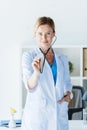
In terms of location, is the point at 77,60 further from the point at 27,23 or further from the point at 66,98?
the point at 66,98

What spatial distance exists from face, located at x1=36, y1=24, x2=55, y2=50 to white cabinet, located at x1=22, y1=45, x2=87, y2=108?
2549 millimetres

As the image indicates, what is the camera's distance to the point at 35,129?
1734 mm

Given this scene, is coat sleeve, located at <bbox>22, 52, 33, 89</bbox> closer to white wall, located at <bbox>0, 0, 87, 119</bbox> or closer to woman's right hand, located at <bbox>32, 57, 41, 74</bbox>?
woman's right hand, located at <bbox>32, 57, 41, 74</bbox>

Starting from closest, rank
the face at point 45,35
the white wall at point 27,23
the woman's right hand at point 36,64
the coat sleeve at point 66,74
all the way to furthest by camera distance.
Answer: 1. the woman's right hand at point 36,64
2. the face at point 45,35
3. the coat sleeve at point 66,74
4. the white wall at point 27,23

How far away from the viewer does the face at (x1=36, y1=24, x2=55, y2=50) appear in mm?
1728

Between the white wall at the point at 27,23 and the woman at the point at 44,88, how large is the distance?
8.87 ft

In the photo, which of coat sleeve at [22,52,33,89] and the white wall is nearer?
coat sleeve at [22,52,33,89]

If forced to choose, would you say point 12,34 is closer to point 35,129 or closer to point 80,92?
point 80,92

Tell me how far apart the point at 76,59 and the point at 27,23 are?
2.78 feet

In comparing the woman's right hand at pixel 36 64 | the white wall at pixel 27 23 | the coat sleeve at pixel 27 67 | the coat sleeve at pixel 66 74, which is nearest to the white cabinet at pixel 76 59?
the white wall at pixel 27 23

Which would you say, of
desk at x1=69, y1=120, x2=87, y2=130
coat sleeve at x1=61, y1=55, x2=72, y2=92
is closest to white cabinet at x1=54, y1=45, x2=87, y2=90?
desk at x1=69, y1=120, x2=87, y2=130

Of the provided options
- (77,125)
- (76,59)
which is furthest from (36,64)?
(76,59)

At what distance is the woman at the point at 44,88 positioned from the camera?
1709mm

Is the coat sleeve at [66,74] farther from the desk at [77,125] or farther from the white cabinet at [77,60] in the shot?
the white cabinet at [77,60]
